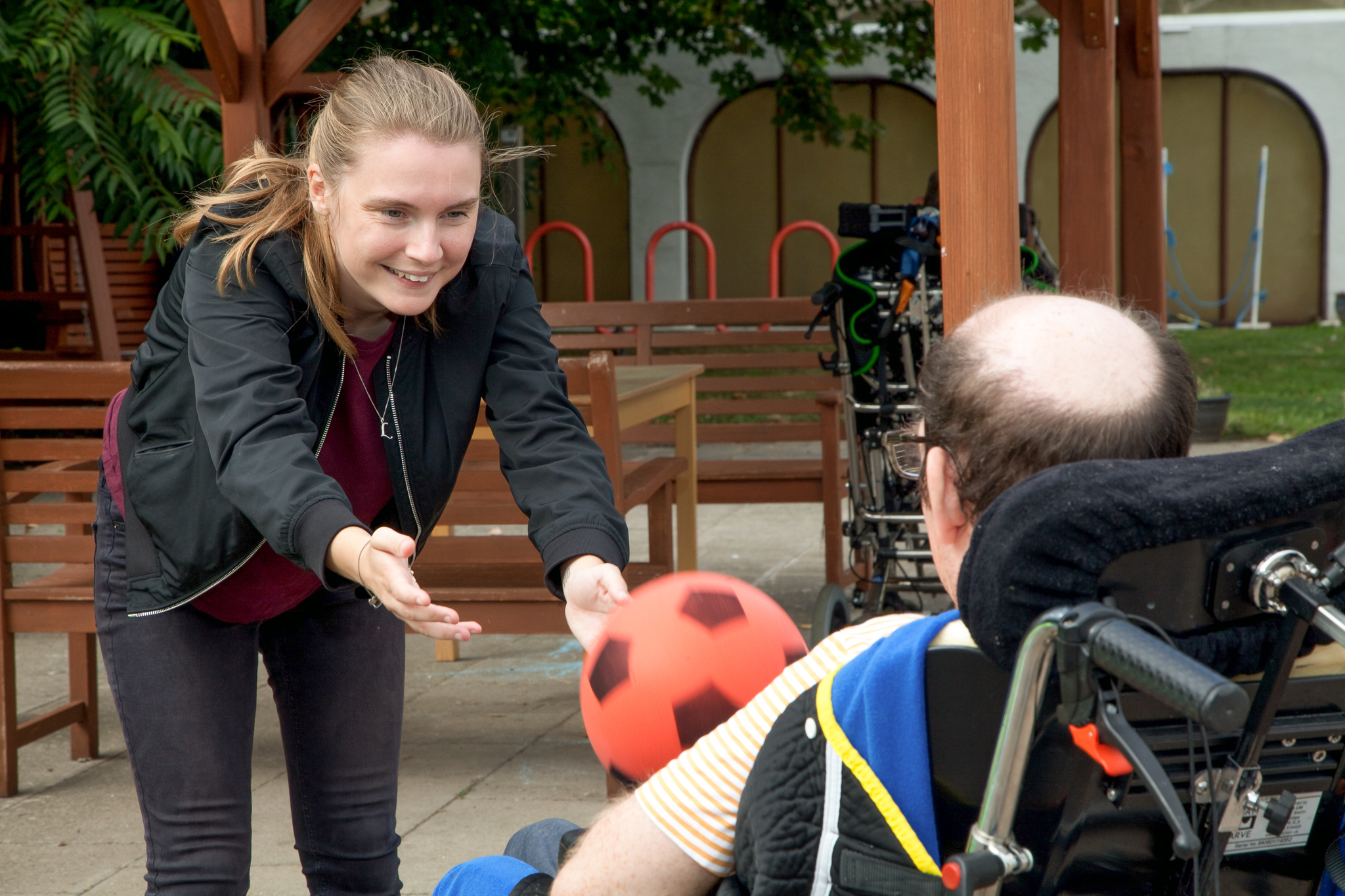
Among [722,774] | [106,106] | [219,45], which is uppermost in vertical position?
[106,106]

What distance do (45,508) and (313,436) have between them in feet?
7.49

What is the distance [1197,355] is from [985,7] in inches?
553

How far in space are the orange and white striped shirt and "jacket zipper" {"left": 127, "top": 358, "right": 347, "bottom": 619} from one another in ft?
3.25

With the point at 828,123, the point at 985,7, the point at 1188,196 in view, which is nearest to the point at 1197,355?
the point at 1188,196

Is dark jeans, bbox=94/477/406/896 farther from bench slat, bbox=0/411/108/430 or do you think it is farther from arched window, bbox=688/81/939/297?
arched window, bbox=688/81/939/297

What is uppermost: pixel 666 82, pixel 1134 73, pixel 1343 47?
pixel 1343 47

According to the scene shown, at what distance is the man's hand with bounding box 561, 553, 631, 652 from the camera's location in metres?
2.15

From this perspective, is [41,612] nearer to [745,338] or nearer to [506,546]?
[506,546]

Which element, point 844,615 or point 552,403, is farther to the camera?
point 844,615

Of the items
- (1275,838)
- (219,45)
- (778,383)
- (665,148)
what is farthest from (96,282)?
(665,148)

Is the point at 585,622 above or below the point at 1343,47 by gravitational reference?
below

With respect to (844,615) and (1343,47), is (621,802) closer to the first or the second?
(844,615)

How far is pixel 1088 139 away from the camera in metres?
5.53

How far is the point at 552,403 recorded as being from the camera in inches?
94.6
